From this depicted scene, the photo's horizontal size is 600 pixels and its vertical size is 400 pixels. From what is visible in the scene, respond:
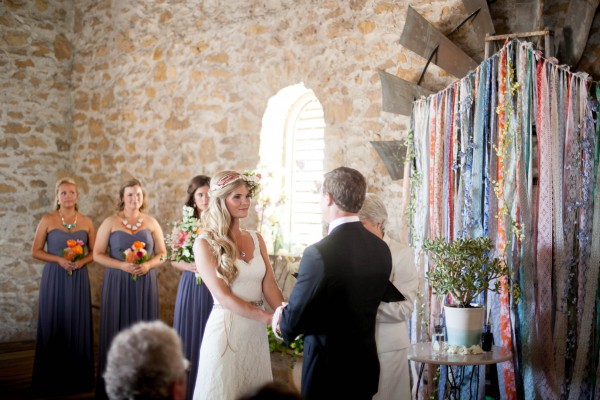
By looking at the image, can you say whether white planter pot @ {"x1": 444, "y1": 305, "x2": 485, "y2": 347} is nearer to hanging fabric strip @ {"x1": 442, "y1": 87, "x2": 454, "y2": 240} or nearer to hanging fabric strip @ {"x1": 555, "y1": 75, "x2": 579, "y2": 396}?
hanging fabric strip @ {"x1": 555, "y1": 75, "x2": 579, "y2": 396}

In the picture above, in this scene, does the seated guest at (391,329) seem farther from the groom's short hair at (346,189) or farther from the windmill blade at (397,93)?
the windmill blade at (397,93)

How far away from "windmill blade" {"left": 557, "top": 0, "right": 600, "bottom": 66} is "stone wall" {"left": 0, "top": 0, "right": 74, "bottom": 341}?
5.42m

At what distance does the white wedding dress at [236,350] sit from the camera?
2842 millimetres

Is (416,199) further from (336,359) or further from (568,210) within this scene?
(336,359)

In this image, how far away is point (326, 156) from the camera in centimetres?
507

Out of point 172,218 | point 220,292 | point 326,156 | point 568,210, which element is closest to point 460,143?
point 568,210

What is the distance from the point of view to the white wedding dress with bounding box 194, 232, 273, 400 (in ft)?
9.32

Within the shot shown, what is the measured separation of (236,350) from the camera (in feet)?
9.52

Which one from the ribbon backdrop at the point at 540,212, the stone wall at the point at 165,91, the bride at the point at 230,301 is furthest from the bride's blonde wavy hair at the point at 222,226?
the stone wall at the point at 165,91

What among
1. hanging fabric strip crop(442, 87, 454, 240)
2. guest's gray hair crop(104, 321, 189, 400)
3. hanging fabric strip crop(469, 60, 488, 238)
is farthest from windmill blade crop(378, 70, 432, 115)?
guest's gray hair crop(104, 321, 189, 400)

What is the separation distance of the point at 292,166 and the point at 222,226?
9.47 ft

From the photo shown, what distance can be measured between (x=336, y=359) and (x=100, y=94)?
5.63m

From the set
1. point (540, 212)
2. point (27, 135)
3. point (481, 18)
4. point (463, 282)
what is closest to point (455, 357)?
point (463, 282)

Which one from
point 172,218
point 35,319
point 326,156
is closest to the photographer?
point 326,156
